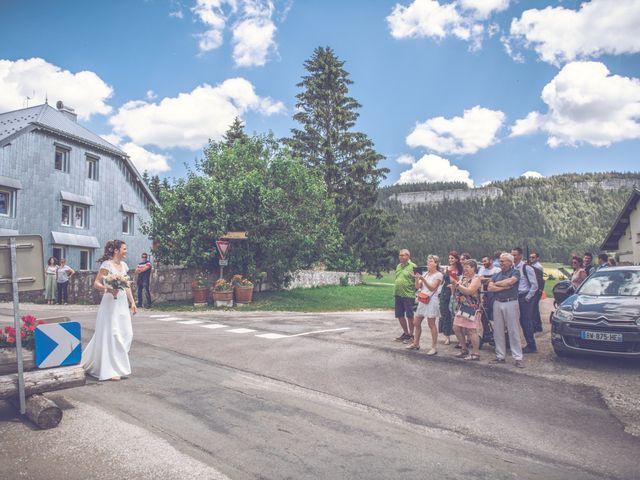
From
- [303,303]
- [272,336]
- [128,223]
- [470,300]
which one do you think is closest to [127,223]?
[128,223]

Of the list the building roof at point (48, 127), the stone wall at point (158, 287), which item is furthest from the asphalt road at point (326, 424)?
the building roof at point (48, 127)

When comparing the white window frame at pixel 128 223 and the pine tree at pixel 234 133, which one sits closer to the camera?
the white window frame at pixel 128 223

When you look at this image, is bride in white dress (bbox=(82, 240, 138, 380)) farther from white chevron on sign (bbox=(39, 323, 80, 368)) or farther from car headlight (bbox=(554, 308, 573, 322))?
car headlight (bbox=(554, 308, 573, 322))

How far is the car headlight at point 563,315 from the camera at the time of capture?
782 centimetres

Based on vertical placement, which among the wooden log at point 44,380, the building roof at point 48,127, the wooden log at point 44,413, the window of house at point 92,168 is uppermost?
the building roof at point 48,127

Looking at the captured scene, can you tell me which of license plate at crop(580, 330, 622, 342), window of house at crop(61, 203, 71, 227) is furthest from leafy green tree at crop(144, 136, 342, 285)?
license plate at crop(580, 330, 622, 342)

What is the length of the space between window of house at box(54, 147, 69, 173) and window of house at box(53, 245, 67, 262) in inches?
179

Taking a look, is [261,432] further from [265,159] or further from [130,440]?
[265,159]

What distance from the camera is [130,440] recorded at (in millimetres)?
4238

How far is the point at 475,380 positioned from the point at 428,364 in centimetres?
107

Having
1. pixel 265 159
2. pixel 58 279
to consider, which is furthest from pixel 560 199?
pixel 58 279

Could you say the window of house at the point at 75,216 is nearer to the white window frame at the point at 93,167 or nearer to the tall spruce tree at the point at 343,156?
the white window frame at the point at 93,167

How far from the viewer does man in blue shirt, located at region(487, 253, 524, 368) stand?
7.58m

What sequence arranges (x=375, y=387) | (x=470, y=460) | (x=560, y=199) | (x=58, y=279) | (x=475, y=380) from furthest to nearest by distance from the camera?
(x=560, y=199), (x=58, y=279), (x=475, y=380), (x=375, y=387), (x=470, y=460)
